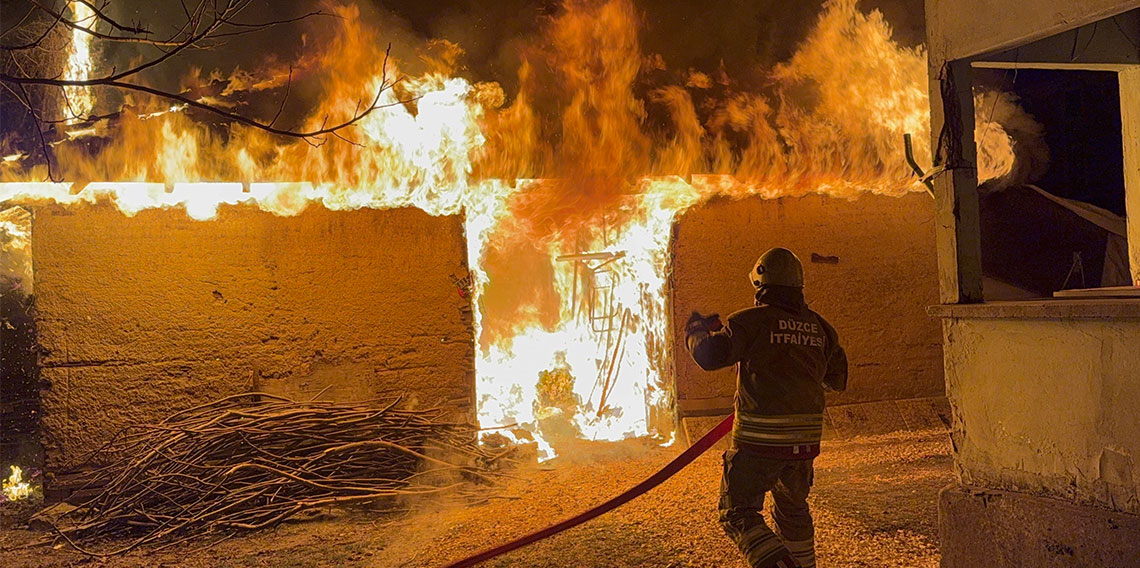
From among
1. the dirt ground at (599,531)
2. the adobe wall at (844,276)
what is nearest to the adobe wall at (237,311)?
the dirt ground at (599,531)

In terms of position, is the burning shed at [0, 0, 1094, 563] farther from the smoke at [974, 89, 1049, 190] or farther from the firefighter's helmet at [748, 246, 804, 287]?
the firefighter's helmet at [748, 246, 804, 287]

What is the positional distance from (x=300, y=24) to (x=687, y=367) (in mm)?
6187

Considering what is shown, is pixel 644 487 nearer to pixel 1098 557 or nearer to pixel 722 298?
pixel 1098 557

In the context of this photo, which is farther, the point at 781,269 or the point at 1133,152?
the point at 1133,152

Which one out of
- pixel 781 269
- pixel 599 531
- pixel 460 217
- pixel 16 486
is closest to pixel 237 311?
pixel 460 217

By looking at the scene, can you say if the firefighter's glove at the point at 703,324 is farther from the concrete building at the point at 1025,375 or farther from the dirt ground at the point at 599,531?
the dirt ground at the point at 599,531

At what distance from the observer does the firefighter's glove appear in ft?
13.5

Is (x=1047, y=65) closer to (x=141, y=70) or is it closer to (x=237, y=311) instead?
(x=237, y=311)

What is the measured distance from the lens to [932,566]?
4.35 metres

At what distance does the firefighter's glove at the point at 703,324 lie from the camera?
4.10 meters

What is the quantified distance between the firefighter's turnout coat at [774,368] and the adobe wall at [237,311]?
443 cm

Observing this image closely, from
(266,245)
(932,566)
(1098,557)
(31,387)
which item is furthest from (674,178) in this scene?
(31,387)

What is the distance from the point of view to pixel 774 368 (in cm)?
406

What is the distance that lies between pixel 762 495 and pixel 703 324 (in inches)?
39.4
